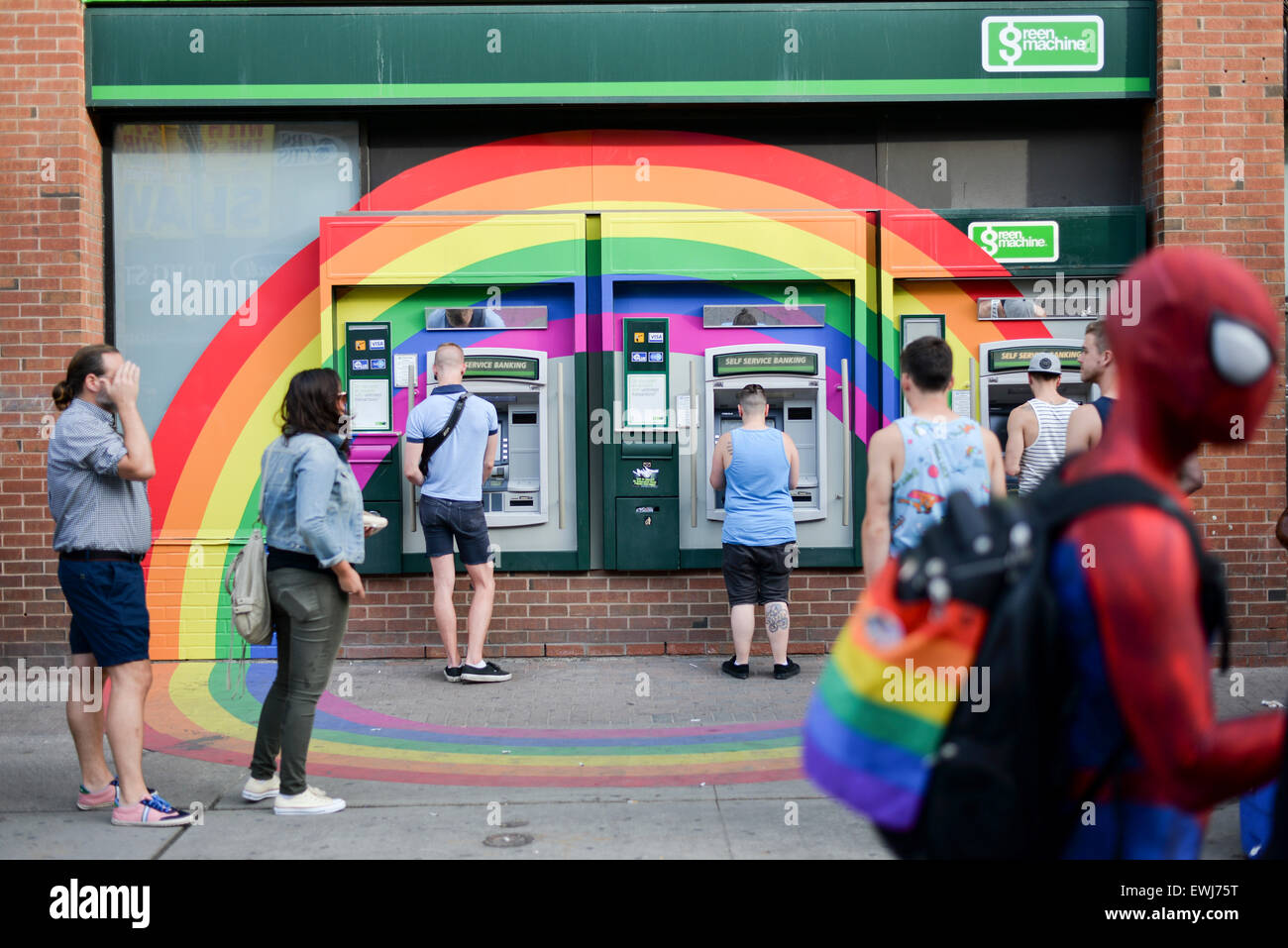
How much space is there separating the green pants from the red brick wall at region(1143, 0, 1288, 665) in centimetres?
554

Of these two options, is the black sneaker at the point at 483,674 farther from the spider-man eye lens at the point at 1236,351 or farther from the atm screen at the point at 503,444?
the spider-man eye lens at the point at 1236,351

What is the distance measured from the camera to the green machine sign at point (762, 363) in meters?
7.44

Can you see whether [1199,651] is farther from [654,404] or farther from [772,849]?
[654,404]

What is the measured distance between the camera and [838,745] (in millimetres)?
1749

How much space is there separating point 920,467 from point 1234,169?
4.79m

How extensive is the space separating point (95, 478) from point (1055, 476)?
3883 millimetres

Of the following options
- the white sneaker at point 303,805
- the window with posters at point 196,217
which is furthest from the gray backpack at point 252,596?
the window with posters at point 196,217

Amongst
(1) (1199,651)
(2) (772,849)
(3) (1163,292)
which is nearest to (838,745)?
(1) (1199,651)

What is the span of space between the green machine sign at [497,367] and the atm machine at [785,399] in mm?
1172

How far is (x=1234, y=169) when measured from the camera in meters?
7.40

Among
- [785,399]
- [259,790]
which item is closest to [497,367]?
[785,399]

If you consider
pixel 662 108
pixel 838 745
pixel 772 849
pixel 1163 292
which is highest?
pixel 662 108

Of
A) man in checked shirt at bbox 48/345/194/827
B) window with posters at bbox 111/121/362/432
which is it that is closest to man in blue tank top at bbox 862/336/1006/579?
man in checked shirt at bbox 48/345/194/827
